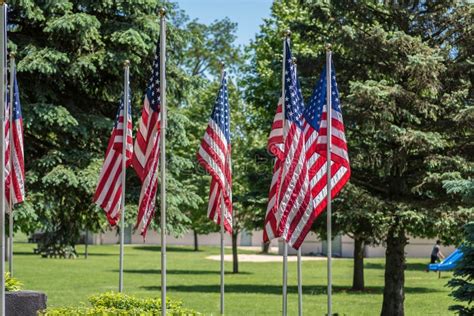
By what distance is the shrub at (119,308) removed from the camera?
1308 cm

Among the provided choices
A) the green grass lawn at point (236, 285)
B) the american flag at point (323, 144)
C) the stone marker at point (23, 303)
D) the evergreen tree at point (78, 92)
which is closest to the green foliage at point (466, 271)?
the american flag at point (323, 144)

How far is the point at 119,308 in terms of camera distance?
48.1ft

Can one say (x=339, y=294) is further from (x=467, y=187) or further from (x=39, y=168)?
(x=467, y=187)

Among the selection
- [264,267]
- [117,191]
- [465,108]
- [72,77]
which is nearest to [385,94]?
[465,108]

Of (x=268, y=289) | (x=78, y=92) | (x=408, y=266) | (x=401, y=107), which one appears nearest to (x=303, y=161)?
(x=401, y=107)

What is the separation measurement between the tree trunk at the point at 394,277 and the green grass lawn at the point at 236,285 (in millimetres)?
1220

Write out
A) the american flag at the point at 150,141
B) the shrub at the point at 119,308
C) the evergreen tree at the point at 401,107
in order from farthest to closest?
1. the evergreen tree at the point at 401,107
2. the american flag at the point at 150,141
3. the shrub at the point at 119,308

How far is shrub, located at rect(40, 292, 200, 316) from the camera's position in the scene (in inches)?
515

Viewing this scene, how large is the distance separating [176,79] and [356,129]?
6.23 m

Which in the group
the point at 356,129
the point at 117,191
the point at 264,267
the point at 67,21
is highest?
the point at 67,21

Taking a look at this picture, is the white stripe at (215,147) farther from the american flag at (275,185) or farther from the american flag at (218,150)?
the american flag at (275,185)

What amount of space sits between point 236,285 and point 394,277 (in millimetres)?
11556

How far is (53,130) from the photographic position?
89.5 feet

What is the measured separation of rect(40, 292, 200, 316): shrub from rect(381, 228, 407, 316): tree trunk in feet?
33.1
